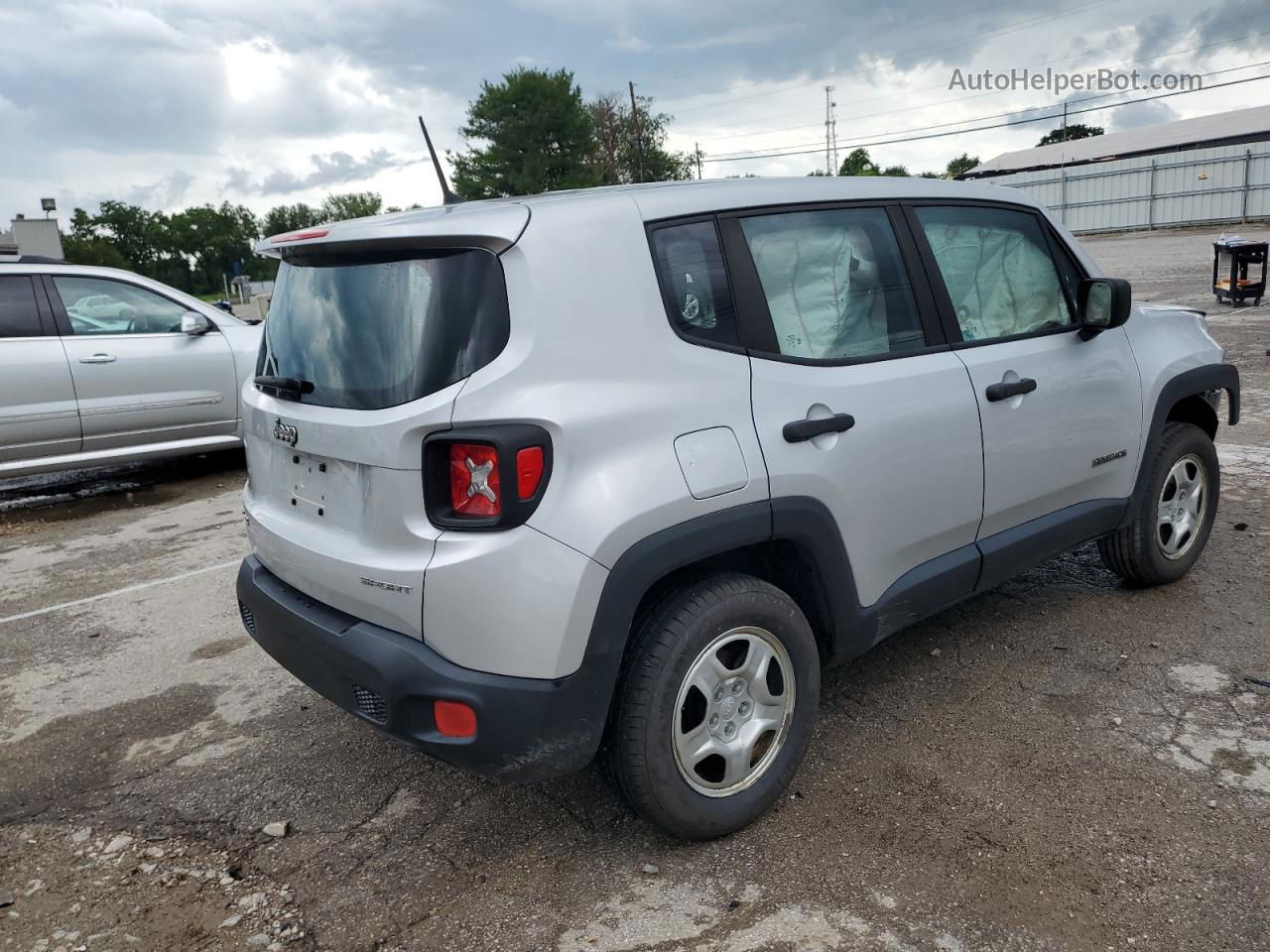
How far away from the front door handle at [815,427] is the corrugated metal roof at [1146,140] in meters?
47.2

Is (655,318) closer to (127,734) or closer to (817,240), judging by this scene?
(817,240)

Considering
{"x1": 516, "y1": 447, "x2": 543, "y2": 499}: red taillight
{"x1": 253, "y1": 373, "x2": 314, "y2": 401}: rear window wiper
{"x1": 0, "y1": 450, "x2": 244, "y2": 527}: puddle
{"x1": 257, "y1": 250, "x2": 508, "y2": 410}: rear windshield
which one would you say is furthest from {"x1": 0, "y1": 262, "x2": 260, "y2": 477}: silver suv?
{"x1": 516, "y1": 447, "x2": 543, "y2": 499}: red taillight

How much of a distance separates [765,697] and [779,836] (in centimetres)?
40

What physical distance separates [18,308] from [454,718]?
6.80 m

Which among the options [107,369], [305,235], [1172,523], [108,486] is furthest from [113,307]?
[1172,523]

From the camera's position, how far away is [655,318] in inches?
104

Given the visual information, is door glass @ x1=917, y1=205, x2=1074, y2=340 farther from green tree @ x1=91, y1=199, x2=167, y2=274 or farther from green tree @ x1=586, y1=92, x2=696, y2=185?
green tree @ x1=91, y1=199, x2=167, y2=274

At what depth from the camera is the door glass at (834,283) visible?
294cm

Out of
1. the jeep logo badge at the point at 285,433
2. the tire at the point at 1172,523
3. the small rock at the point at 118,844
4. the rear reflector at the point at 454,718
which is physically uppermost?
the jeep logo badge at the point at 285,433

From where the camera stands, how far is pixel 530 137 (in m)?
67.9

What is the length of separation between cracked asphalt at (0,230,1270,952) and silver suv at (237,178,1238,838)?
1.01ft

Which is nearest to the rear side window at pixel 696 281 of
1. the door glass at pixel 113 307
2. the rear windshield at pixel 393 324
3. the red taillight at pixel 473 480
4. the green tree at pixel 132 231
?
the rear windshield at pixel 393 324

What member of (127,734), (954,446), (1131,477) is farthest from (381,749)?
(1131,477)

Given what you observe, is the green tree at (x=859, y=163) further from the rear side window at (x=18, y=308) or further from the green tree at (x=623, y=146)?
the rear side window at (x=18, y=308)
